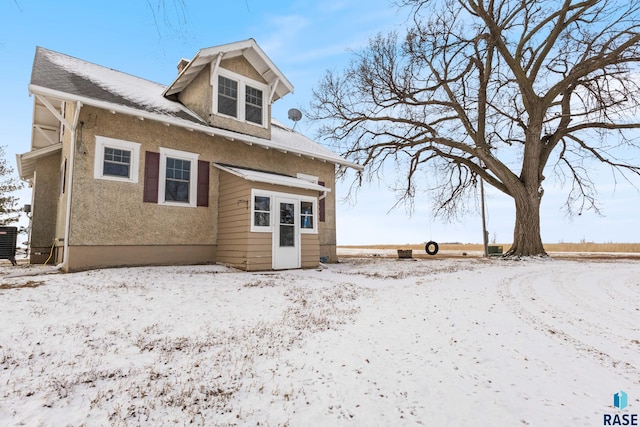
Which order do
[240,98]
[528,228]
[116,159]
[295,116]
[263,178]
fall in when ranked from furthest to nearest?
[295,116] < [528,228] < [240,98] < [263,178] < [116,159]

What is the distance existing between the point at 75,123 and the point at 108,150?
0.96 meters

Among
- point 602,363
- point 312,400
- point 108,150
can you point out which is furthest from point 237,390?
point 108,150

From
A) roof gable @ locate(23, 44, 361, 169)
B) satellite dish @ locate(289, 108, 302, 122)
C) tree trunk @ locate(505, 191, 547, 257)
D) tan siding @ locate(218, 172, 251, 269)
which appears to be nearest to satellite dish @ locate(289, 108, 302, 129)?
satellite dish @ locate(289, 108, 302, 122)

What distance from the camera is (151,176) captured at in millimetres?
9836

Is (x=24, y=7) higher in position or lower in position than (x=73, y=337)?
higher

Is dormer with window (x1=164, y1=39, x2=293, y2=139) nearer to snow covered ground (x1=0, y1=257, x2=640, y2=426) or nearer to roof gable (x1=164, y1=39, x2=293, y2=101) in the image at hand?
roof gable (x1=164, y1=39, x2=293, y2=101)

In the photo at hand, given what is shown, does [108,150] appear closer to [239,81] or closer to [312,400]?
[239,81]

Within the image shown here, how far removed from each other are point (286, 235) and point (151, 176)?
4.33m

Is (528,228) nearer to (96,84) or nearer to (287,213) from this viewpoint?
(287,213)

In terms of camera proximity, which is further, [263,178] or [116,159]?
[263,178]

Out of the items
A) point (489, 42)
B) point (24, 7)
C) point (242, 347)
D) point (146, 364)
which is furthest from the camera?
point (489, 42)

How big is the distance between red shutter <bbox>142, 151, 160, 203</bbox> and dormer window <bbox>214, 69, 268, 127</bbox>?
110 inches

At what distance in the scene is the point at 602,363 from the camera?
338cm

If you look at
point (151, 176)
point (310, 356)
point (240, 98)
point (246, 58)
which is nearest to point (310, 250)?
point (151, 176)
